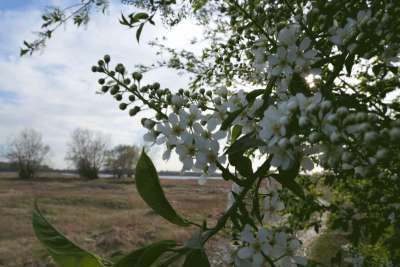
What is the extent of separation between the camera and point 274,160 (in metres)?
1.05

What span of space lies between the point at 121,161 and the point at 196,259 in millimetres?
52664

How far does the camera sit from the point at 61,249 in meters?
1.08

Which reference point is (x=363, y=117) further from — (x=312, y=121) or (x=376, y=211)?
(x=376, y=211)

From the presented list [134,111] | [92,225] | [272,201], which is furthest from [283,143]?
[92,225]

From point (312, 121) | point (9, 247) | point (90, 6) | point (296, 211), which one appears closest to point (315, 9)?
point (312, 121)

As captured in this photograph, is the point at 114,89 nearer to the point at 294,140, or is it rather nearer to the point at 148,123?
the point at 148,123

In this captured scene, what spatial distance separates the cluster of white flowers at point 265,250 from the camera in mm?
1084

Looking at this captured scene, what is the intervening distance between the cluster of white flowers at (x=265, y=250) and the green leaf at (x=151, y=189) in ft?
0.61

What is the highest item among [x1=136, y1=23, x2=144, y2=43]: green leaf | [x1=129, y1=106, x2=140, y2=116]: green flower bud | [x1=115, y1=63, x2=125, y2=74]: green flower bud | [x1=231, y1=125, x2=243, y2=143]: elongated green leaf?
[x1=136, y1=23, x2=144, y2=43]: green leaf

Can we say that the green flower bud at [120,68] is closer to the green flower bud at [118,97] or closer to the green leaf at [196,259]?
the green flower bud at [118,97]

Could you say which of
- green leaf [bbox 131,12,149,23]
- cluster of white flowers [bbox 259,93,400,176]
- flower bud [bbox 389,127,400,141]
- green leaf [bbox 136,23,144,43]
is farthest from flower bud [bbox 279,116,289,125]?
green leaf [bbox 131,12,149,23]

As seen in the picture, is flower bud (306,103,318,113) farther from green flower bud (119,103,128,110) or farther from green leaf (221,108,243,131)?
green flower bud (119,103,128,110)

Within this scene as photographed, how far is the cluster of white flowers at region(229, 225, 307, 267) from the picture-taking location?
1084 mm

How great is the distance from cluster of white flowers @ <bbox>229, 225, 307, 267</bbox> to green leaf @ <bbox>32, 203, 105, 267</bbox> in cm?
33
